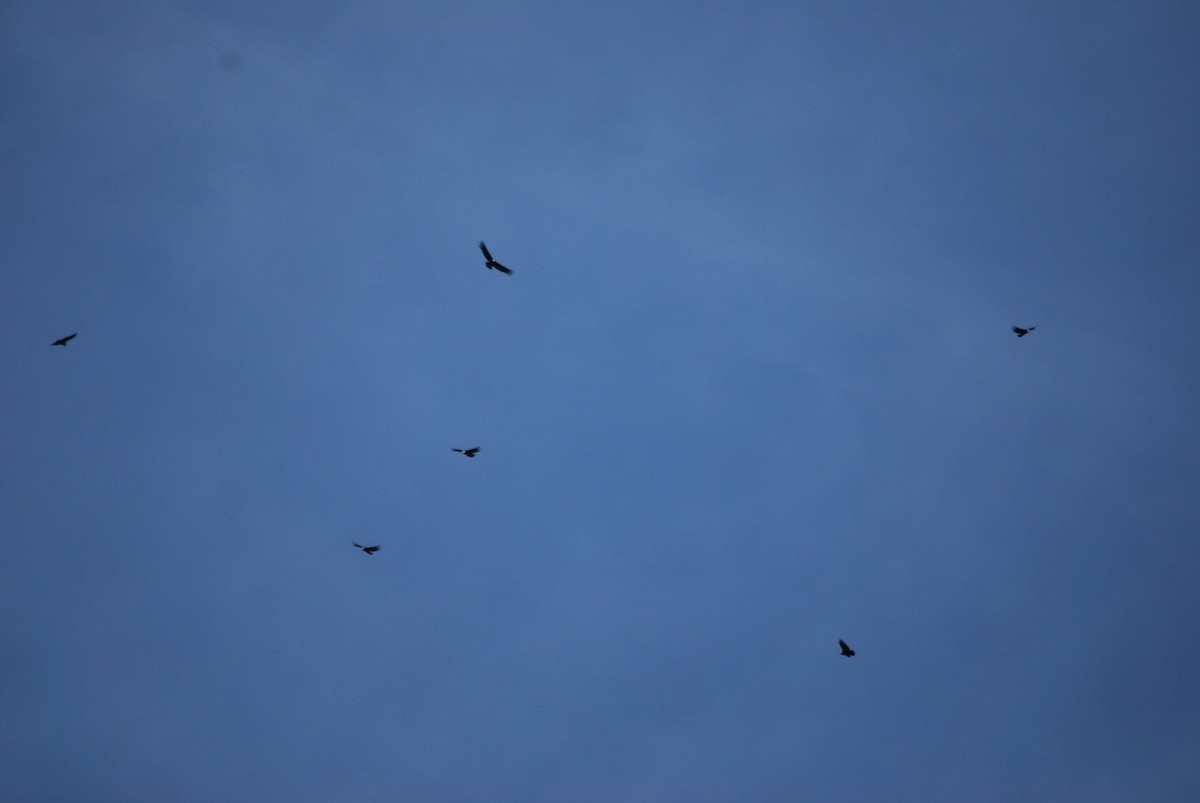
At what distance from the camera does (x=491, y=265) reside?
185ft

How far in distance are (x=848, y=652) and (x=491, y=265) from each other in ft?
95.5

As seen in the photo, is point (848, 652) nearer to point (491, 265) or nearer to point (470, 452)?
point (470, 452)

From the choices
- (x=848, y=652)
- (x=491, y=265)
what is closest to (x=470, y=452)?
(x=491, y=265)

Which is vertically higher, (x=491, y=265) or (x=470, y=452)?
(x=491, y=265)

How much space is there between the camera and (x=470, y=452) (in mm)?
58219

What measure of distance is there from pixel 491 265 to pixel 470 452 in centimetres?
1104

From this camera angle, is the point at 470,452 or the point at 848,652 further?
the point at 470,452

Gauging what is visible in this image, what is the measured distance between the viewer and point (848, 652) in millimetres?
53188

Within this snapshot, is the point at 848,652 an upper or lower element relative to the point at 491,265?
lower

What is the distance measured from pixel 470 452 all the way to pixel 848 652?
24.1 meters
